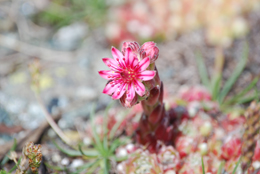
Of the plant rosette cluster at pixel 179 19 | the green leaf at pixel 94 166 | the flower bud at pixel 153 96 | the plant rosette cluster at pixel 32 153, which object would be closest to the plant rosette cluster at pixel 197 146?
the green leaf at pixel 94 166

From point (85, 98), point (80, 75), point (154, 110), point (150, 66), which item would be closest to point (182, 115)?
point (154, 110)

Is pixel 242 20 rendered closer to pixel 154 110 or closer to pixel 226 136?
pixel 226 136

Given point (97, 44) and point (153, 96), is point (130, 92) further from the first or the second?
point (97, 44)

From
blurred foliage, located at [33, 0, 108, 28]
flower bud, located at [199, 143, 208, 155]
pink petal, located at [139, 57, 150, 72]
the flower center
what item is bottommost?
flower bud, located at [199, 143, 208, 155]

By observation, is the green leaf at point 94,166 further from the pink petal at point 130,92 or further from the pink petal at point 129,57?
the pink petal at point 129,57

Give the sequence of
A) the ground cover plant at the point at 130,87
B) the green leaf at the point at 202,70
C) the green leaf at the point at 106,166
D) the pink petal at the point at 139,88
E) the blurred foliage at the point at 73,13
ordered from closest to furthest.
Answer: the pink petal at the point at 139,88
the ground cover plant at the point at 130,87
the green leaf at the point at 106,166
the green leaf at the point at 202,70
the blurred foliage at the point at 73,13

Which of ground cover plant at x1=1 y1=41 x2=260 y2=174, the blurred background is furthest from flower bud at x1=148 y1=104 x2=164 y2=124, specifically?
the blurred background

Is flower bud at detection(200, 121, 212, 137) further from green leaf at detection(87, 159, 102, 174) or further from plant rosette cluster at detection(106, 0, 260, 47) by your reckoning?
plant rosette cluster at detection(106, 0, 260, 47)
